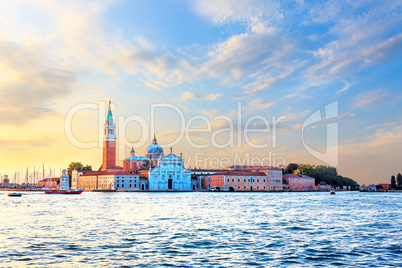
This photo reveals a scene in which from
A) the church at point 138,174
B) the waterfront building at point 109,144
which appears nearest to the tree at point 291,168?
the church at point 138,174

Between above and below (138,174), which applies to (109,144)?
above

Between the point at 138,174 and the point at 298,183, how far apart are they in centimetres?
3658

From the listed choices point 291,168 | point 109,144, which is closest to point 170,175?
point 109,144

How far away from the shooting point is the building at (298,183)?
102 meters

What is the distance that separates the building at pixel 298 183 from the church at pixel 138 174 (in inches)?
802

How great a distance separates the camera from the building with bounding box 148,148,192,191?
9494 cm

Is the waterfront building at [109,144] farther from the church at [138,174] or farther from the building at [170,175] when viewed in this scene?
the building at [170,175]

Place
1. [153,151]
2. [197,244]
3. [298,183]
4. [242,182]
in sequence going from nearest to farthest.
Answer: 1. [197,244]
2. [242,182]
3. [298,183]
4. [153,151]

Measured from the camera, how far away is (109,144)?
108 m

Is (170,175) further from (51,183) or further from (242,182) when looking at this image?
(51,183)

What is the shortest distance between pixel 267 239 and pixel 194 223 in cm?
632

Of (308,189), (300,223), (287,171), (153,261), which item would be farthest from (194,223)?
(287,171)

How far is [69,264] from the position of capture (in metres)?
11.2

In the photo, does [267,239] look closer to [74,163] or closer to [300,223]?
[300,223]
